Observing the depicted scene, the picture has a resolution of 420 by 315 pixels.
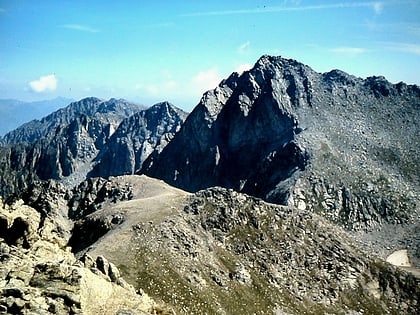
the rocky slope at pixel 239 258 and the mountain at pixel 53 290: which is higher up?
the mountain at pixel 53 290

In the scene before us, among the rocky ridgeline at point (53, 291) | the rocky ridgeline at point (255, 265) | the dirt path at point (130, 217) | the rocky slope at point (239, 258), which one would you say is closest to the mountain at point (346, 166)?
the rocky ridgeline at point (255, 265)

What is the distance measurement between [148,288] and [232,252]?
22.7 meters

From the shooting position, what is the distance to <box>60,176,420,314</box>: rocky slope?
68.6m

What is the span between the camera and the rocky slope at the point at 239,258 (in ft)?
→ 225

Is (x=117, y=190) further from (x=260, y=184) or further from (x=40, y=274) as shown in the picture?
(x=40, y=274)

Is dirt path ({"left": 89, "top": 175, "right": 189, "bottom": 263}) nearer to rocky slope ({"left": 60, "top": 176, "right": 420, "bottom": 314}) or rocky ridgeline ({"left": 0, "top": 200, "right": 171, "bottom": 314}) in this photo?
rocky slope ({"left": 60, "top": 176, "right": 420, "bottom": 314})

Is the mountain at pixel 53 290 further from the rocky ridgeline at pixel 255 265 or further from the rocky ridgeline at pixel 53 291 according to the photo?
the rocky ridgeline at pixel 255 265

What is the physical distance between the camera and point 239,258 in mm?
80438

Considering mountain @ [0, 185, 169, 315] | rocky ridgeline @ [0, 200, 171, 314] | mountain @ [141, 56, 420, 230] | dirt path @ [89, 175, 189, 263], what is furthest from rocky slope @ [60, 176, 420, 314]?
mountain @ [141, 56, 420, 230]

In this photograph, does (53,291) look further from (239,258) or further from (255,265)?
(255,265)

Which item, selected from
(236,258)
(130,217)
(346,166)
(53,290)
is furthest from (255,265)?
(346,166)

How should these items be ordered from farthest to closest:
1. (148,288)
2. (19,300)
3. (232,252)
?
(232,252) < (148,288) < (19,300)

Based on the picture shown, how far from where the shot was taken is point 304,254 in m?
86.1

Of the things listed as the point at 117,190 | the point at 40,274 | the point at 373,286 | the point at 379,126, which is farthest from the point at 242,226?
the point at 379,126
